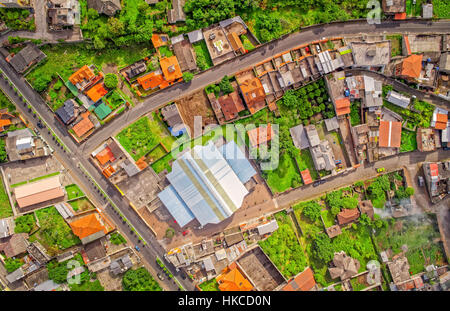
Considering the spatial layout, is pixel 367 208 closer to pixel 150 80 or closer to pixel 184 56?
pixel 184 56

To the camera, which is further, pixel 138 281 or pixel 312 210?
pixel 312 210

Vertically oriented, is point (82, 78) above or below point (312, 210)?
above

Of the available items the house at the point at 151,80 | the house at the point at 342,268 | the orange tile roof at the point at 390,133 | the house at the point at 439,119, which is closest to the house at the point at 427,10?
the house at the point at 439,119

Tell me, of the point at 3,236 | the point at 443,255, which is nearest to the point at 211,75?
the point at 3,236

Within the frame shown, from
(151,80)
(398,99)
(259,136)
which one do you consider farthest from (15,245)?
(398,99)

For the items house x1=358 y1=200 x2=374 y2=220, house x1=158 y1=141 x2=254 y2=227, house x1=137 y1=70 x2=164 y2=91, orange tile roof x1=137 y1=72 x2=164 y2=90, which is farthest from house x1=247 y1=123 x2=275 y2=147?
house x1=358 y1=200 x2=374 y2=220

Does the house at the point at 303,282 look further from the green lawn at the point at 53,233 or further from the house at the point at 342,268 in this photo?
the green lawn at the point at 53,233
